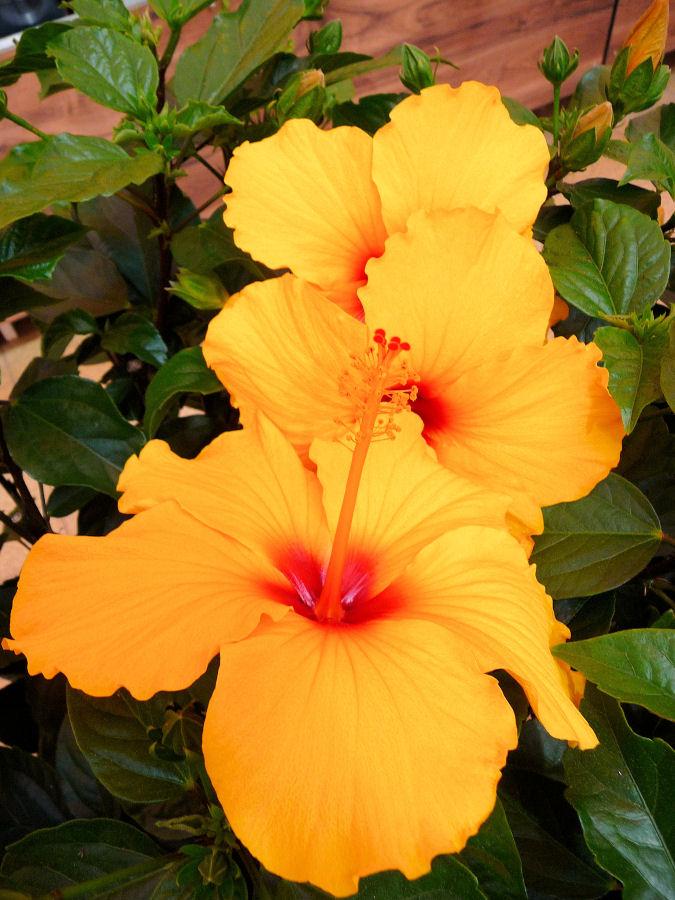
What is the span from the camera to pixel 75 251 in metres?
0.74

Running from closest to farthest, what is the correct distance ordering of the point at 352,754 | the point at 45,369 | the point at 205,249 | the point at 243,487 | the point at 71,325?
the point at 352,754, the point at 243,487, the point at 205,249, the point at 71,325, the point at 45,369

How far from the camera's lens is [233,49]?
62 cm

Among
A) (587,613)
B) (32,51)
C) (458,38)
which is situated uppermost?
(32,51)

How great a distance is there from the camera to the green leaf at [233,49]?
58cm

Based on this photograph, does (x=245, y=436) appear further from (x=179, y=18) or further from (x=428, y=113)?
(x=179, y=18)

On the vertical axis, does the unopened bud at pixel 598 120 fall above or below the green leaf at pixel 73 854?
above

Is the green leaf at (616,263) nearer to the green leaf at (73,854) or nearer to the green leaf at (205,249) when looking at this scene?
the green leaf at (205,249)

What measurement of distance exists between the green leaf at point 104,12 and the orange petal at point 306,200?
0.94 ft

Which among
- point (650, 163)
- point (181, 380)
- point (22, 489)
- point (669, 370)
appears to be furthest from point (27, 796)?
point (650, 163)

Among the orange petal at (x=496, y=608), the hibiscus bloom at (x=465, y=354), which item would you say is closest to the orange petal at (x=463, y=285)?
the hibiscus bloom at (x=465, y=354)

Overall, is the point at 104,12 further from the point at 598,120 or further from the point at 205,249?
the point at 598,120

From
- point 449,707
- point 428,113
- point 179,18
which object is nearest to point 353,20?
point 179,18

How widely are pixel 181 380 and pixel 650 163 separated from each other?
37 cm

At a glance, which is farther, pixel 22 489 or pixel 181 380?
pixel 22 489
